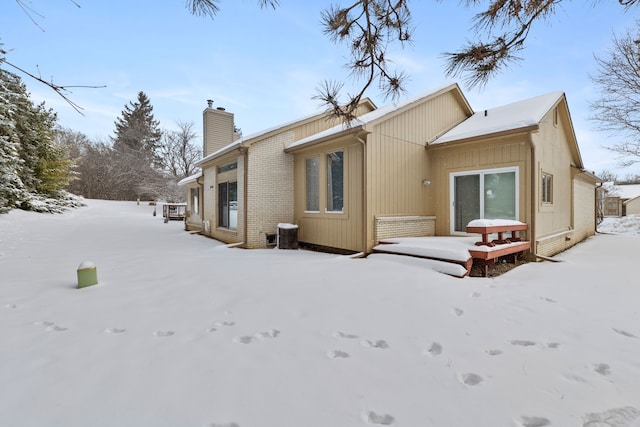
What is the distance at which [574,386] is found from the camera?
1.92 metres

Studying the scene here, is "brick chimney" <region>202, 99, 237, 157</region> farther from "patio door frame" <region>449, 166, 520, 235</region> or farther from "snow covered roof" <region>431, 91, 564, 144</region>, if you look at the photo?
"patio door frame" <region>449, 166, 520, 235</region>

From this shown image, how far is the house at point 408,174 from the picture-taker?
21.9 ft

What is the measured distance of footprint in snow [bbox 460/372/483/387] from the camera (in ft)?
6.40

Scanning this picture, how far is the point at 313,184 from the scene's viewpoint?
818 cm

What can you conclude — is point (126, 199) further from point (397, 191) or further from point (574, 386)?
point (574, 386)

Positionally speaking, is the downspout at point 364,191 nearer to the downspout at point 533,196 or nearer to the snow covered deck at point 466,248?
the snow covered deck at point 466,248

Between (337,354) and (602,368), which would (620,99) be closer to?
(602,368)

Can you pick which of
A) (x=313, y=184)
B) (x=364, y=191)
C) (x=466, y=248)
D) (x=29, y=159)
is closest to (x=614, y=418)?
(x=466, y=248)

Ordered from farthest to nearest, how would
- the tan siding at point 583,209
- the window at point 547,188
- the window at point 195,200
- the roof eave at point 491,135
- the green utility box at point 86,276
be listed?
1. the window at point 195,200
2. the tan siding at point 583,209
3. the window at point 547,188
4. the roof eave at point 491,135
5. the green utility box at point 86,276

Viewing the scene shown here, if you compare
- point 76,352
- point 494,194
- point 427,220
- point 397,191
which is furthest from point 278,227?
point 76,352

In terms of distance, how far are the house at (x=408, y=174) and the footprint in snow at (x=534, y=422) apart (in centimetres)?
503

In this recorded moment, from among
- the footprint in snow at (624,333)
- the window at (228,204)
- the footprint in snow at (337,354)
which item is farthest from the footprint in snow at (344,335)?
the window at (228,204)

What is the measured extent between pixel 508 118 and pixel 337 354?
7665mm

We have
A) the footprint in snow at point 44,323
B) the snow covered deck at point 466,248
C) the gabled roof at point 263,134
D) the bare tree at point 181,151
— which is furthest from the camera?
the bare tree at point 181,151
